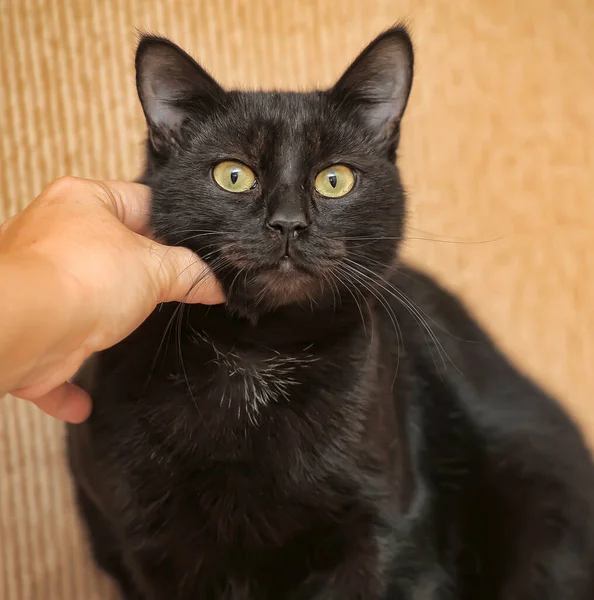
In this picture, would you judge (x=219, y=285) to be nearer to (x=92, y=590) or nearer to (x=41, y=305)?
(x=41, y=305)

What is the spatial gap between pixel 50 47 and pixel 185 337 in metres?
0.77

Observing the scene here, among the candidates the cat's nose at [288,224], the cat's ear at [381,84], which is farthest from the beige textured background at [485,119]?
the cat's nose at [288,224]

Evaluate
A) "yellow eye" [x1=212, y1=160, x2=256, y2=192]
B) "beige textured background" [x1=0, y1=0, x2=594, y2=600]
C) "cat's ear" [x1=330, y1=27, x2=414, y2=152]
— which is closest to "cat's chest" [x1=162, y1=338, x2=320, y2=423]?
"yellow eye" [x1=212, y1=160, x2=256, y2=192]

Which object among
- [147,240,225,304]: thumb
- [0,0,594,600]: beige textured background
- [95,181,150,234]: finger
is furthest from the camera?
[0,0,594,600]: beige textured background

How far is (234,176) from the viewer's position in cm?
84

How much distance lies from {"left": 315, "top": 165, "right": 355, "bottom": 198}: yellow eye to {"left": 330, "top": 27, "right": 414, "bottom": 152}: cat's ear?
11cm

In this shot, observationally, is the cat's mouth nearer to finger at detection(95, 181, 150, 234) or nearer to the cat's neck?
the cat's neck

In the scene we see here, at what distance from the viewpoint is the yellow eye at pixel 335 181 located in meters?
0.85

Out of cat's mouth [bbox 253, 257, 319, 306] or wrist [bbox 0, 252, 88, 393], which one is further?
cat's mouth [bbox 253, 257, 319, 306]

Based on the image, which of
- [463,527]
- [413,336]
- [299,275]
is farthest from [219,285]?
[463,527]

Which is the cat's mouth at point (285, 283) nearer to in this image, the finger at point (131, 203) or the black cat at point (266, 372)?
the black cat at point (266, 372)

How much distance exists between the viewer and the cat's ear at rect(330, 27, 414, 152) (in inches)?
34.9

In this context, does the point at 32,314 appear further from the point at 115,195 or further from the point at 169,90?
the point at 169,90

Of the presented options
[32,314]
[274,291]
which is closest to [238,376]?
[274,291]
